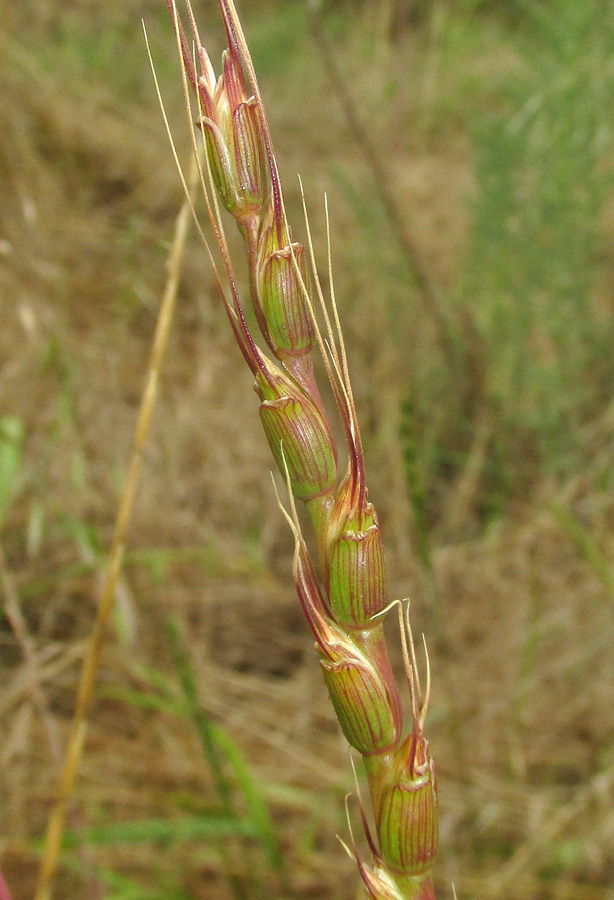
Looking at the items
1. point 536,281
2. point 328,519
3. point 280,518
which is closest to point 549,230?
point 536,281

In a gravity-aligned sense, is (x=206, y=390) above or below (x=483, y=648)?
above

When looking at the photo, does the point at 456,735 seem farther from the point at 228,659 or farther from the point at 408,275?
the point at 408,275

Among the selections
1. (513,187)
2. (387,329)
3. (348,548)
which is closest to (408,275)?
(387,329)

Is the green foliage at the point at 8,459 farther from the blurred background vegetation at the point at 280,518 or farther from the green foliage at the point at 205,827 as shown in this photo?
the green foliage at the point at 205,827

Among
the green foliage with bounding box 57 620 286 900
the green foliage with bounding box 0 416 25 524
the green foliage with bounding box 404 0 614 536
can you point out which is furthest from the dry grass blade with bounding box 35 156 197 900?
the green foliage with bounding box 404 0 614 536

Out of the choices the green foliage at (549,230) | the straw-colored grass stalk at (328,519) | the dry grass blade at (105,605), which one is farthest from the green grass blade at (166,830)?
the green foliage at (549,230)
